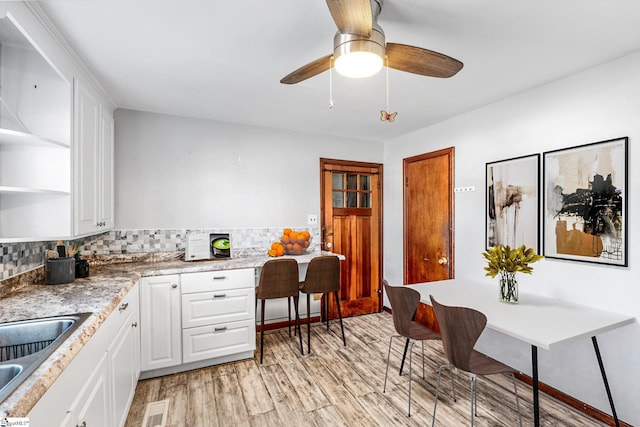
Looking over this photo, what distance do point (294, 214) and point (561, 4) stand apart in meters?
2.84

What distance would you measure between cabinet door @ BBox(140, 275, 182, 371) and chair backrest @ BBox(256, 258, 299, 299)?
70cm

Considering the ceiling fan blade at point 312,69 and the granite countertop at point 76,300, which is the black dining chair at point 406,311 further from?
the ceiling fan blade at point 312,69

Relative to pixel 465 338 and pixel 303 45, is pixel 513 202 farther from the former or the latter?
pixel 303 45

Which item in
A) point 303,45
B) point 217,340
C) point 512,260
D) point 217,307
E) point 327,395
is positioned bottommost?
point 327,395

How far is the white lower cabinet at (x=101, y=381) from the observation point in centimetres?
99

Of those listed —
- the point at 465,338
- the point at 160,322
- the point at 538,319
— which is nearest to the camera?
the point at 465,338

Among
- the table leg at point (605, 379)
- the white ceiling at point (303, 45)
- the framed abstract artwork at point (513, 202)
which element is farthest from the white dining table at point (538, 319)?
the white ceiling at point (303, 45)

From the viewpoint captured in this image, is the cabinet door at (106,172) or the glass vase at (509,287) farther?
the cabinet door at (106,172)

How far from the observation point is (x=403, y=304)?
2.22m

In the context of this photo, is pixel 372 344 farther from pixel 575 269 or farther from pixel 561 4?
pixel 561 4

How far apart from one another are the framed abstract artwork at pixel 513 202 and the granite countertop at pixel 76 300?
2.13m

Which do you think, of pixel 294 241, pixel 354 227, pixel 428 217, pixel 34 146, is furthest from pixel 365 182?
pixel 34 146

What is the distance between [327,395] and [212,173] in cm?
236

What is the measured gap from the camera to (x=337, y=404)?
220 centimetres
